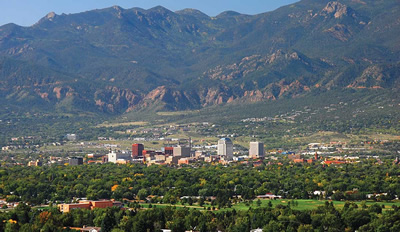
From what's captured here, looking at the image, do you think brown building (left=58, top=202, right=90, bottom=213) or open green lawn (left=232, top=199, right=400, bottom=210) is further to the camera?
open green lawn (left=232, top=199, right=400, bottom=210)

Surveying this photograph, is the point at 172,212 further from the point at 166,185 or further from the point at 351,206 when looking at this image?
the point at 166,185

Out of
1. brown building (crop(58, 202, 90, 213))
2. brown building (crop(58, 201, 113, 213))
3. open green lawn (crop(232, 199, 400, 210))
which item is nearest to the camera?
brown building (crop(58, 202, 90, 213))

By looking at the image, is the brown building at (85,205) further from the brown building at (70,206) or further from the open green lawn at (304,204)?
the open green lawn at (304,204)

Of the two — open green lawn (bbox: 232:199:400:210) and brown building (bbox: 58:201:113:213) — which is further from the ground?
brown building (bbox: 58:201:113:213)

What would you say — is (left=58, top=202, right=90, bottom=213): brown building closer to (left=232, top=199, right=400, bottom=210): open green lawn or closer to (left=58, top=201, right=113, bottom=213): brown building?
(left=58, top=201, right=113, bottom=213): brown building

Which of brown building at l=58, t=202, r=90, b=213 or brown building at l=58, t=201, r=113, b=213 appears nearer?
brown building at l=58, t=202, r=90, b=213

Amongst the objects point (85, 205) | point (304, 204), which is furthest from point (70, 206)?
point (304, 204)

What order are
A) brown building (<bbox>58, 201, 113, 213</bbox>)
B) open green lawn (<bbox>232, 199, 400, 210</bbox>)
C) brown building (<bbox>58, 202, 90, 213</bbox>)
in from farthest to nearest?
open green lawn (<bbox>232, 199, 400, 210</bbox>) → brown building (<bbox>58, 201, 113, 213</bbox>) → brown building (<bbox>58, 202, 90, 213</bbox>)

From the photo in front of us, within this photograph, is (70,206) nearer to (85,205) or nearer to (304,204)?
(85,205)

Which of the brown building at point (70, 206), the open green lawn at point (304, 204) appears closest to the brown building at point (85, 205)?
the brown building at point (70, 206)

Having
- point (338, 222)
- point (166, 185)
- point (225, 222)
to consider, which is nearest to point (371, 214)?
point (338, 222)

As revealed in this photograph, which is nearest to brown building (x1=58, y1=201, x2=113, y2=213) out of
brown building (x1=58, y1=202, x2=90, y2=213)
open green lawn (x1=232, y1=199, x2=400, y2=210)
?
brown building (x1=58, y1=202, x2=90, y2=213)
